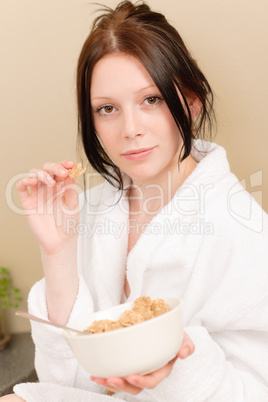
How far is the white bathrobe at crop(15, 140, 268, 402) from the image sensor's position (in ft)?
3.22

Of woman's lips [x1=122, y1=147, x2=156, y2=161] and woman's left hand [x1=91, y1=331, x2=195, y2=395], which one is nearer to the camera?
woman's left hand [x1=91, y1=331, x2=195, y2=395]

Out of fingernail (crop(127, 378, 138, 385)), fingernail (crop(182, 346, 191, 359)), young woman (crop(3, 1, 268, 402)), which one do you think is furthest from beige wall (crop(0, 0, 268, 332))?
fingernail (crop(127, 378, 138, 385))

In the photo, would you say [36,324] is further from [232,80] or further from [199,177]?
[232,80]

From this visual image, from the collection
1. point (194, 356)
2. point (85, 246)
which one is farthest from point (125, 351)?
point (85, 246)

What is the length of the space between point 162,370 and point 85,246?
2.16ft

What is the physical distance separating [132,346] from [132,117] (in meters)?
0.60

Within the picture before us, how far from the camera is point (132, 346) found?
2.41 feet

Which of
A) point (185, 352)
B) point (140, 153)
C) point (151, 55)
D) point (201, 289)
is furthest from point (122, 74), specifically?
point (185, 352)

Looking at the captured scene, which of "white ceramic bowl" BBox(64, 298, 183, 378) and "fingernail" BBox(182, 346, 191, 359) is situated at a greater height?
"white ceramic bowl" BBox(64, 298, 183, 378)

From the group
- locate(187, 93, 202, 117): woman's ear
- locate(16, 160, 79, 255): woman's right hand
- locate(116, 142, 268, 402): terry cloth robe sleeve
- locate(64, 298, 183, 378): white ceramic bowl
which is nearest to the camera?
locate(64, 298, 183, 378): white ceramic bowl

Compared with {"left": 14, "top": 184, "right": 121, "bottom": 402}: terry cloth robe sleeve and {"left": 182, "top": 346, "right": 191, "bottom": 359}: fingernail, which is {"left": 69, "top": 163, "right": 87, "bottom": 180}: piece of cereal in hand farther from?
{"left": 182, "top": 346, "right": 191, "bottom": 359}: fingernail

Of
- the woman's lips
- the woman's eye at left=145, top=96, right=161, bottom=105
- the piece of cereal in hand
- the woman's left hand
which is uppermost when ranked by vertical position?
the woman's eye at left=145, top=96, right=161, bottom=105

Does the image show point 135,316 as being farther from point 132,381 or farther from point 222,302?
point 222,302

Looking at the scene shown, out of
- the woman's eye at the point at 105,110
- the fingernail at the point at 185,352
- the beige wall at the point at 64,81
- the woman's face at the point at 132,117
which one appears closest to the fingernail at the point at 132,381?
the fingernail at the point at 185,352
